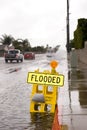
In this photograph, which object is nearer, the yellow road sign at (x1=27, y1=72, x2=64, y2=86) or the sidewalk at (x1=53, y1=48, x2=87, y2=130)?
the sidewalk at (x1=53, y1=48, x2=87, y2=130)

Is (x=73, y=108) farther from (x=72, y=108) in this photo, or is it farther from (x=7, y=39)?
(x=7, y=39)

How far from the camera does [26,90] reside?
55.7 feet

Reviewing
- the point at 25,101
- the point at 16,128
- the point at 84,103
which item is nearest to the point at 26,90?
the point at 25,101

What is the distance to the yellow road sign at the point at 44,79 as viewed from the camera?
10.8 metres

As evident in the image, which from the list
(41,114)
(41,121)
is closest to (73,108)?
(41,114)

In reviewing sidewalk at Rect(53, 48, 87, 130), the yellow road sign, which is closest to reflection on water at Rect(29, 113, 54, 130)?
sidewalk at Rect(53, 48, 87, 130)

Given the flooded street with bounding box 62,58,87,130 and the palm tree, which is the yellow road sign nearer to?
the flooded street with bounding box 62,58,87,130

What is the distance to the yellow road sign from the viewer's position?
1082 centimetres

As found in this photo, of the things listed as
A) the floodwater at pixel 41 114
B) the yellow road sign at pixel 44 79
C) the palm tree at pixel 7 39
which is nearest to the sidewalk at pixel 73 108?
the floodwater at pixel 41 114

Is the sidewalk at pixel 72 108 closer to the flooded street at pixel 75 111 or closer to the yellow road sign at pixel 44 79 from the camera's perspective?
the flooded street at pixel 75 111

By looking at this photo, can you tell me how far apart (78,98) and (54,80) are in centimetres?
289

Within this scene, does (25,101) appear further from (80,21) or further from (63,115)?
(80,21)

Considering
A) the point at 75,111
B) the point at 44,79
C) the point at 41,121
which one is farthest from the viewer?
the point at 75,111

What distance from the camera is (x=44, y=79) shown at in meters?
10.9
